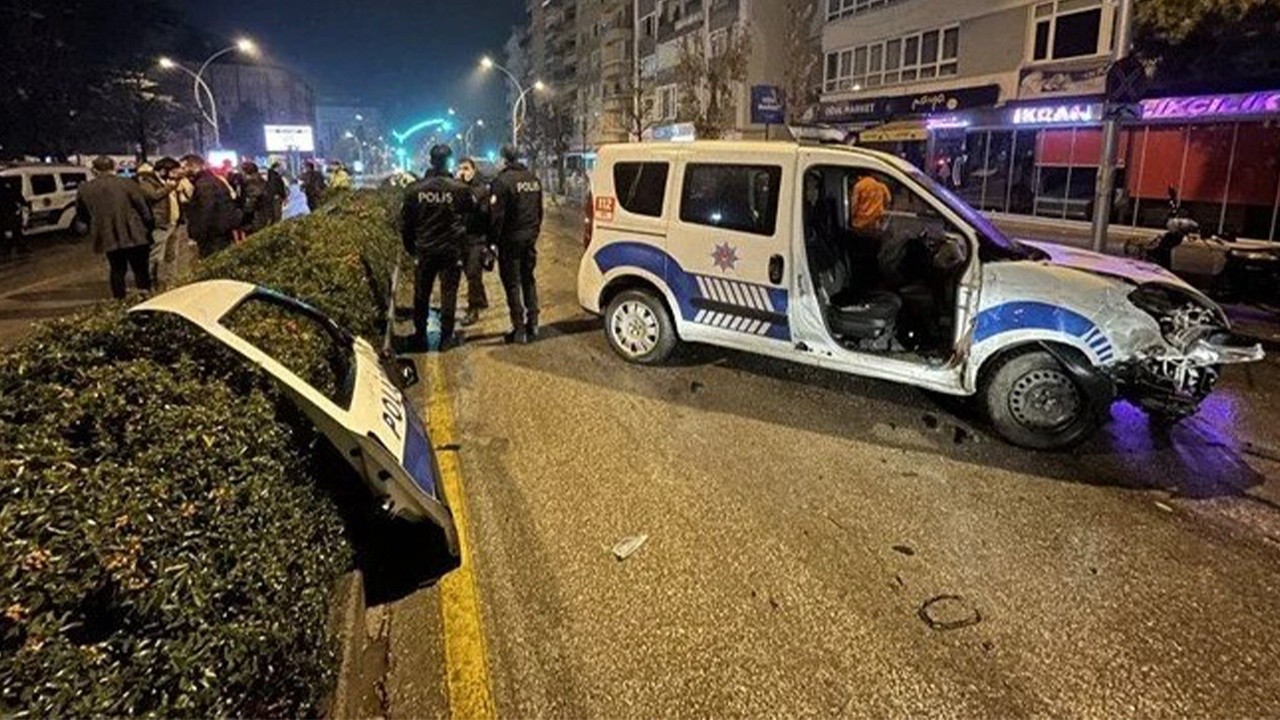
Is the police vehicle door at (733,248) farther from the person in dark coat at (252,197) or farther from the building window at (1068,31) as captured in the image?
the building window at (1068,31)

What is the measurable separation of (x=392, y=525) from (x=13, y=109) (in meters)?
36.9

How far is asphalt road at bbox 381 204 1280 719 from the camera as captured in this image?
3.01m

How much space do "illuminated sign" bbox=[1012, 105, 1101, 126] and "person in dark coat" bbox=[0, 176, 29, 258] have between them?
2668 centimetres

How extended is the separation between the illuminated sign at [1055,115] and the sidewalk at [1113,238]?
288 cm

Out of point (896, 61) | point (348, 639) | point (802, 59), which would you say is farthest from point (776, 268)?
point (802, 59)

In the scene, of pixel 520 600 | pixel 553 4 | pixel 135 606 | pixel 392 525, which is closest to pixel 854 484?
pixel 520 600

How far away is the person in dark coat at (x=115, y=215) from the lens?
9.02 meters

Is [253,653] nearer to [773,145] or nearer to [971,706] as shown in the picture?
[971,706]

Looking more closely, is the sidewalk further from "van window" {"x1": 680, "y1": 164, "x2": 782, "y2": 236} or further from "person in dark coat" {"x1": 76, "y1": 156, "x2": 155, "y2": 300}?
"person in dark coat" {"x1": 76, "y1": 156, "x2": 155, "y2": 300}

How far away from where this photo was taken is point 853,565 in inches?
153

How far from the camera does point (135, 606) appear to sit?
2.04 metres

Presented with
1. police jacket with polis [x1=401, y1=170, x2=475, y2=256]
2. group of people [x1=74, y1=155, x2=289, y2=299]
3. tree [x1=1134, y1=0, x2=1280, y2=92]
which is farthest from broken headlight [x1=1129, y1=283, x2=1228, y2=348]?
tree [x1=1134, y1=0, x2=1280, y2=92]

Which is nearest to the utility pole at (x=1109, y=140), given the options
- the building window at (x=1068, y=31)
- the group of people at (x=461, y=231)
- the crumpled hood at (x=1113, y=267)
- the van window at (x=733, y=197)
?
the crumpled hood at (x=1113, y=267)

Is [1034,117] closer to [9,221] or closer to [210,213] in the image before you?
[210,213]
